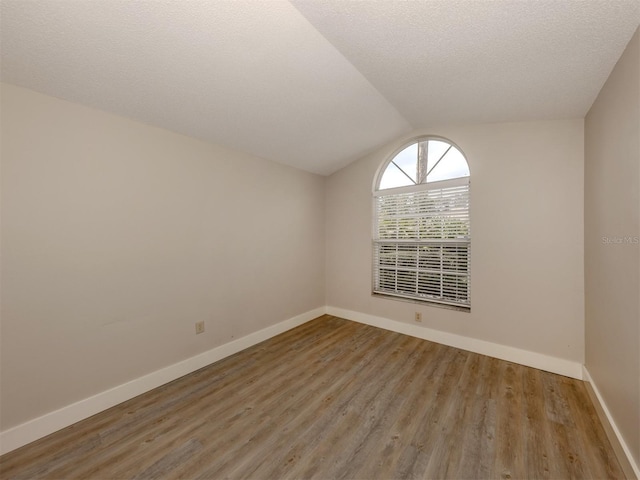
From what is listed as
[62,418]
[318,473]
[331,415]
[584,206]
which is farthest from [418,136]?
[62,418]

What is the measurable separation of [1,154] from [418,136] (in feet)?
12.3

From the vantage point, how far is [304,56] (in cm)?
178

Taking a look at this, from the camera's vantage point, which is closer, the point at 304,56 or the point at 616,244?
the point at 616,244

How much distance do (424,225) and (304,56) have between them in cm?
237

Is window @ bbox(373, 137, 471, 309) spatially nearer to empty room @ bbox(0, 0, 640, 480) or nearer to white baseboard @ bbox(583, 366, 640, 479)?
empty room @ bbox(0, 0, 640, 480)

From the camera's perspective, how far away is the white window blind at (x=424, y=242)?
3.05 m

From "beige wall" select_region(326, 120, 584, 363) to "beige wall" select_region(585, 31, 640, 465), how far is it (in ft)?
0.71

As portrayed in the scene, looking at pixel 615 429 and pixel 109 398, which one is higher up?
pixel 615 429

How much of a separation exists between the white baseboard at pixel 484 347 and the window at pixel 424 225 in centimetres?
38

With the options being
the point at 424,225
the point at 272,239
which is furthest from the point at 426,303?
the point at 272,239

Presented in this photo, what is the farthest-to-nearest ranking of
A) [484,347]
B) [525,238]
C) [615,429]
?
[484,347]
[525,238]
[615,429]

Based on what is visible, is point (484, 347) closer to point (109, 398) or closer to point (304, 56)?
point (304, 56)

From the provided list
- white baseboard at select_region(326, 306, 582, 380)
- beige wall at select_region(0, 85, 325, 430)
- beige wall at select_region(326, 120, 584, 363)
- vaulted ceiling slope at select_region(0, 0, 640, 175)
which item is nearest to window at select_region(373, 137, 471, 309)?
beige wall at select_region(326, 120, 584, 363)

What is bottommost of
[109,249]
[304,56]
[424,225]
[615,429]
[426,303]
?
[615,429]
